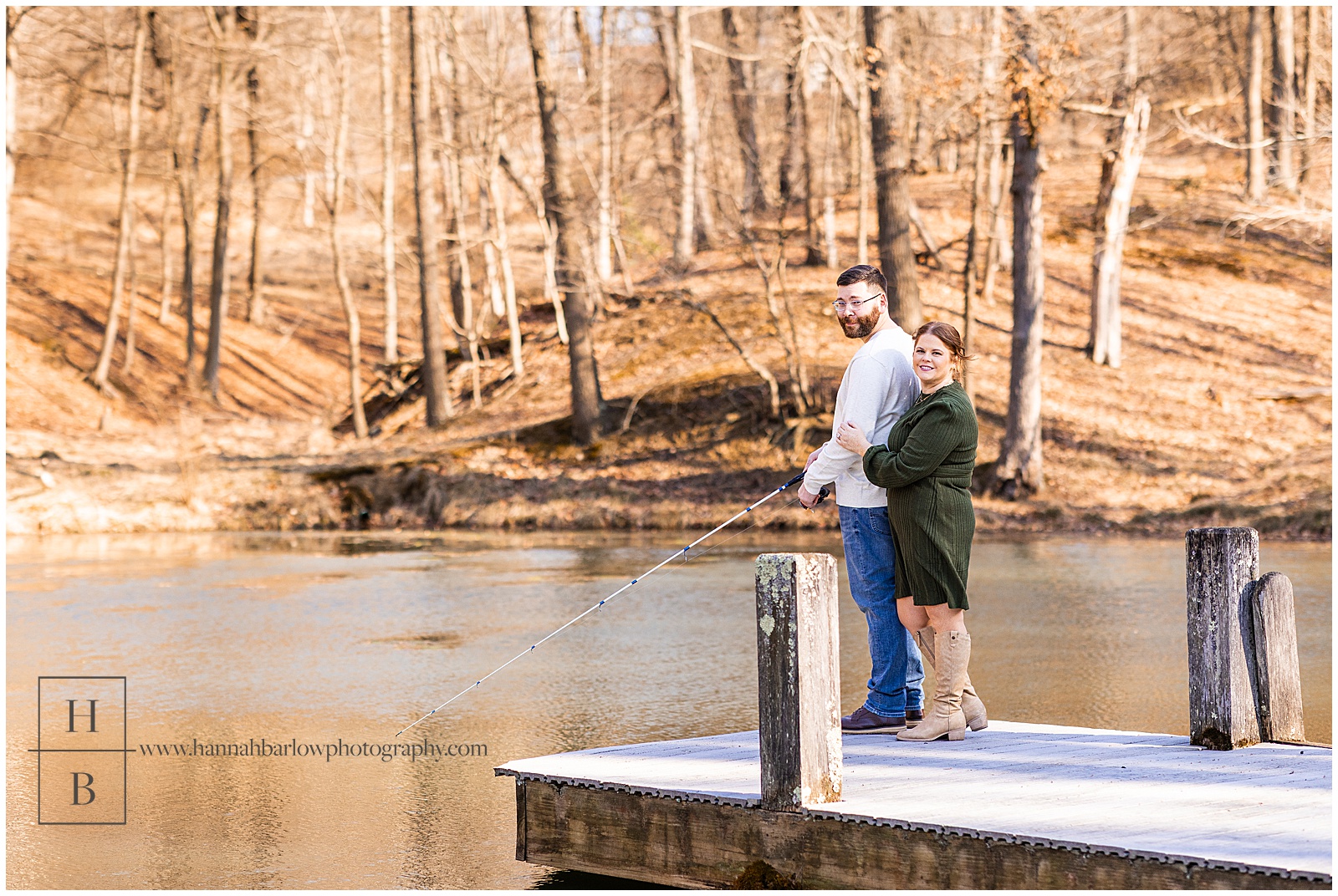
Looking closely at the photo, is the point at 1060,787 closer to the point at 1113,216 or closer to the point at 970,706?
the point at 970,706

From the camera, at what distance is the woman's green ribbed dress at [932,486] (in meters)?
5.83

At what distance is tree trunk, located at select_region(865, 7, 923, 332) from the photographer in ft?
70.4

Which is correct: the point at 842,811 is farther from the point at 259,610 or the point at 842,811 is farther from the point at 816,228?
the point at 816,228

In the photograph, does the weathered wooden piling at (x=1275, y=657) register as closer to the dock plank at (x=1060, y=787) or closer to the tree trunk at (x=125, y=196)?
the dock plank at (x=1060, y=787)

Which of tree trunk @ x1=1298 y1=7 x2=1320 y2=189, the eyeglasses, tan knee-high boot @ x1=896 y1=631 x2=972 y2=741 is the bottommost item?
tan knee-high boot @ x1=896 y1=631 x2=972 y2=741

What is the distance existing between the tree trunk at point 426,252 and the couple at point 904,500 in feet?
76.0

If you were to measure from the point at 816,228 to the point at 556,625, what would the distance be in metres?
21.1

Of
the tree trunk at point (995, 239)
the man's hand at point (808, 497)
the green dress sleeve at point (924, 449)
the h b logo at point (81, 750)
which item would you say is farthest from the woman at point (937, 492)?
the tree trunk at point (995, 239)

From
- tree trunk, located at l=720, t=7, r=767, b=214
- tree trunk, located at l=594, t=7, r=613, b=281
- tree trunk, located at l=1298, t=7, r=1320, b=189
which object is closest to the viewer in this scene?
tree trunk, located at l=594, t=7, r=613, b=281

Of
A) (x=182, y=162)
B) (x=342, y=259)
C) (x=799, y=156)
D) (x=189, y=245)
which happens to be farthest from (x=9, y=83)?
(x=799, y=156)

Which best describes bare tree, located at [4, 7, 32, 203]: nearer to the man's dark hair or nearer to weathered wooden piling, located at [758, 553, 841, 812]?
the man's dark hair

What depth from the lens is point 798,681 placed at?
4859 millimetres

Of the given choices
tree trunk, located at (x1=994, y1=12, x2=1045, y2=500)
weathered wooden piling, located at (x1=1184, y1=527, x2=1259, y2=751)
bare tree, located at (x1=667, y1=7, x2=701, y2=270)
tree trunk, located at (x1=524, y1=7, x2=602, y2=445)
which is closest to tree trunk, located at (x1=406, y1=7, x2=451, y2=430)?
tree trunk, located at (x1=524, y1=7, x2=602, y2=445)

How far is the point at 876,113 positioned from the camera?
21.8m
